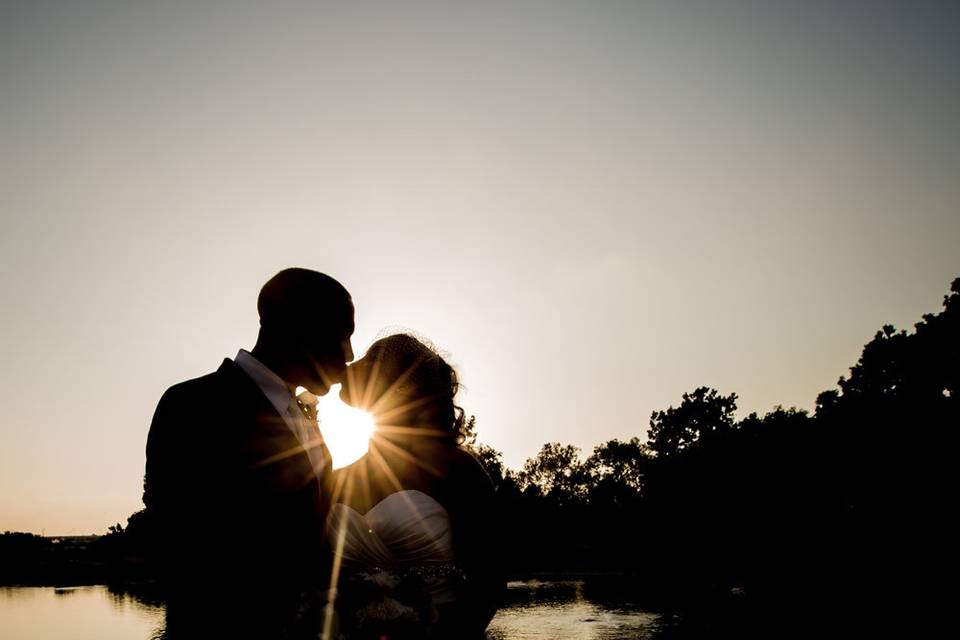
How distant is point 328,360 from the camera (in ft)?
10.3

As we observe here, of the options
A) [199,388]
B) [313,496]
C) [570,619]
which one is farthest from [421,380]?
[570,619]

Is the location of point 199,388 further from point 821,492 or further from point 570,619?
point 821,492

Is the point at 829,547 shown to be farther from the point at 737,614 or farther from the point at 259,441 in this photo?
the point at 259,441

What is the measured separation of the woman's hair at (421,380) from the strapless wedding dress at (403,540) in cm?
53

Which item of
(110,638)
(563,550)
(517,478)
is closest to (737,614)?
(110,638)

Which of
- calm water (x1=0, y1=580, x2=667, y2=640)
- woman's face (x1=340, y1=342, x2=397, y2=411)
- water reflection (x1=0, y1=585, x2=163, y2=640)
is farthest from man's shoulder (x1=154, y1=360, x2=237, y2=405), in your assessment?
water reflection (x1=0, y1=585, x2=163, y2=640)

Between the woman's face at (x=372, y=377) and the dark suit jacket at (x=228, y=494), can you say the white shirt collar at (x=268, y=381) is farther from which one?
the woman's face at (x=372, y=377)

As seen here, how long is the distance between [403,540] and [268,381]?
1.12 meters

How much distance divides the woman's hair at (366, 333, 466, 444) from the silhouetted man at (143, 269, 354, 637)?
1.12 metres

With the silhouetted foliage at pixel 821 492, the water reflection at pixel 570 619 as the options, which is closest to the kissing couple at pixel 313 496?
the silhouetted foliage at pixel 821 492

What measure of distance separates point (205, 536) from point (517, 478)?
458 ft

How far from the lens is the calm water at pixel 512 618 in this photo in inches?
1757

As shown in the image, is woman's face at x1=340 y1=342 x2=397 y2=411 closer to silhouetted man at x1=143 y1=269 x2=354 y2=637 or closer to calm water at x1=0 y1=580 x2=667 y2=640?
silhouetted man at x1=143 y1=269 x2=354 y2=637

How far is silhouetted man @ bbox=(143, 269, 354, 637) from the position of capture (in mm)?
2363
